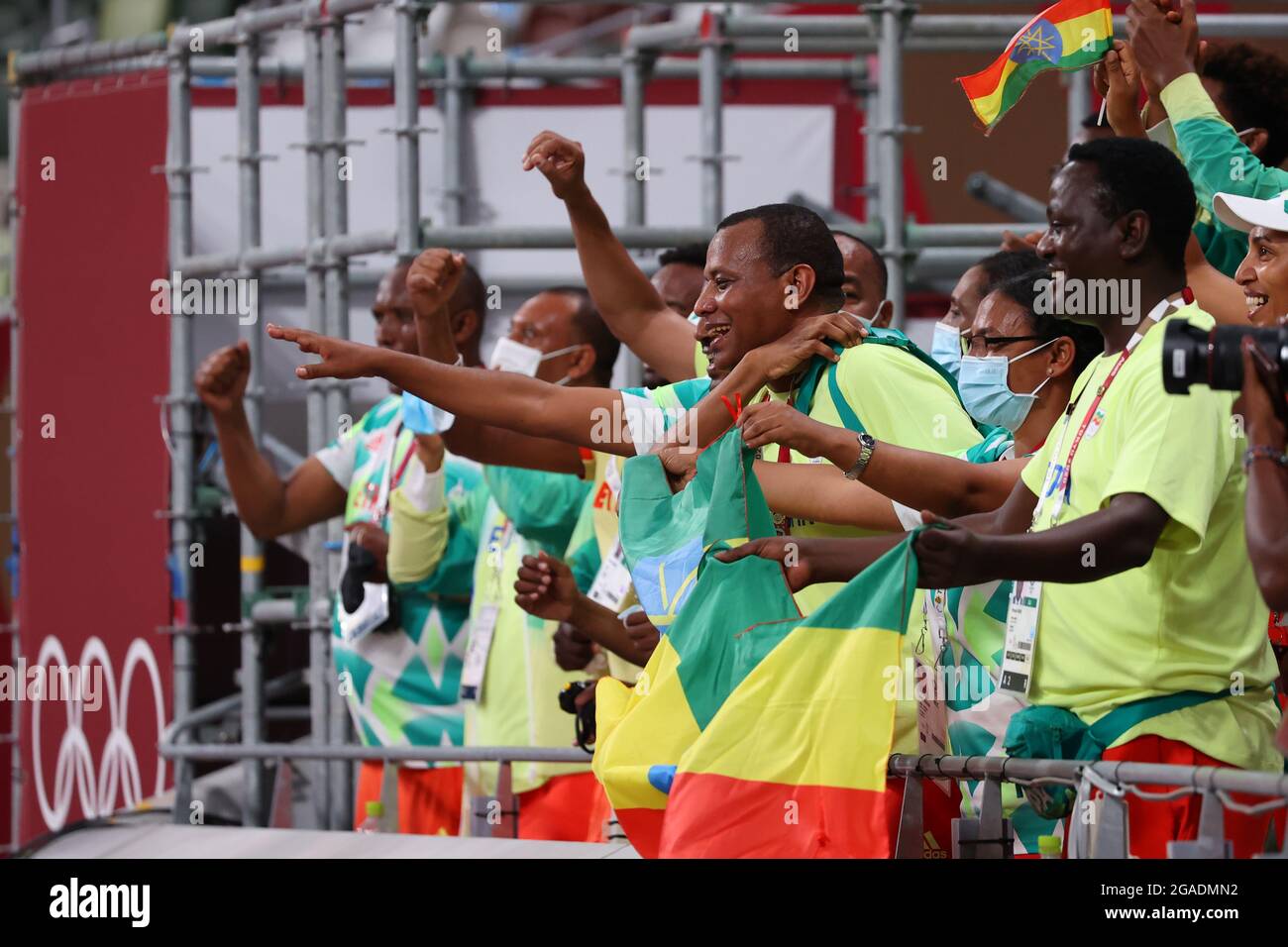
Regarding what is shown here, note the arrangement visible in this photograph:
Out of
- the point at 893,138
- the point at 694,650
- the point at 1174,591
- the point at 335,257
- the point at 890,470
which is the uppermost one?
the point at 893,138

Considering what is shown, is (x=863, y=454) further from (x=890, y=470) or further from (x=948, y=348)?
(x=948, y=348)

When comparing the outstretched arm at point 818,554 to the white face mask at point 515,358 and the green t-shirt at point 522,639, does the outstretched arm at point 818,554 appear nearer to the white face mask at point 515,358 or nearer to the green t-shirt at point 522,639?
the green t-shirt at point 522,639

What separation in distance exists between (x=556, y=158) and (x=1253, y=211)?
1.81 m

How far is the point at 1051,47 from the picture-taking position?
4.69 m

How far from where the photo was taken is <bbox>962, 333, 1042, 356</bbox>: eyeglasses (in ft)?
15.7

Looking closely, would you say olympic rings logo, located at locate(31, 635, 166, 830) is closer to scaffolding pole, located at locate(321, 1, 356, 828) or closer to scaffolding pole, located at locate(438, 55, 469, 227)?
scaffolding pole, located at locate(321, 1, 356, 828)

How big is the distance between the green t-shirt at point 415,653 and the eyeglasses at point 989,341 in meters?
2.28

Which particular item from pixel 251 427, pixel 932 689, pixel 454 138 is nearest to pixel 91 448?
pixel 251 427

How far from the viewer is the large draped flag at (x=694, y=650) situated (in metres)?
3.89

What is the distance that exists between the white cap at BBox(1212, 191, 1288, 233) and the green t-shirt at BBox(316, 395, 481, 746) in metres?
3.04
